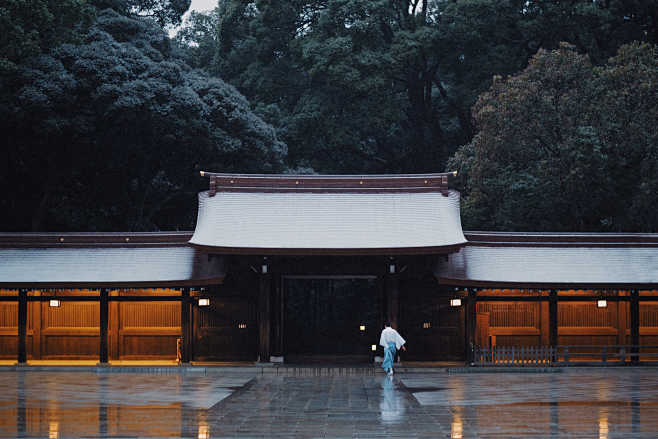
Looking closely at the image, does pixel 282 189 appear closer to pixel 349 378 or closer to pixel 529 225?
pixel 349 378

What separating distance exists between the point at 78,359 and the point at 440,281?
13294mm

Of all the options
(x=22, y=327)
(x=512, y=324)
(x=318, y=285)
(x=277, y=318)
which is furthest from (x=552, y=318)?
(x=22, y=327)

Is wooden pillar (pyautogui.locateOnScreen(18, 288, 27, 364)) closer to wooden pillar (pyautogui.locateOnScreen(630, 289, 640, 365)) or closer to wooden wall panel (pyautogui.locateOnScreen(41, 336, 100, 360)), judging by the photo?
wooden wall panel (pyautogui.locateOnScreen(41, 336, 100, 360))

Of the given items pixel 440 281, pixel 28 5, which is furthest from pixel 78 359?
pixel 28 5

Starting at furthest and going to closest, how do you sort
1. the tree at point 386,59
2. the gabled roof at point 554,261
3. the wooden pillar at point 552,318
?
the tree at point 386,59
the wooden pillar at point 552,318
the gabled roof at point 554,261

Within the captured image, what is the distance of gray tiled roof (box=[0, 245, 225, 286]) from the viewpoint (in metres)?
27.7

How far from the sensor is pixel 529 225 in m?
43.2

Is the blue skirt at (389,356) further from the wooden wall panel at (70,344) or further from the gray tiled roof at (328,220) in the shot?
the wooden wall panel at (70,344)

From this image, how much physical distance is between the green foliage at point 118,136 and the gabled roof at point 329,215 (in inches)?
568

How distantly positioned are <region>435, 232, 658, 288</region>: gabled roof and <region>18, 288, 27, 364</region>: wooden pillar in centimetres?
1453

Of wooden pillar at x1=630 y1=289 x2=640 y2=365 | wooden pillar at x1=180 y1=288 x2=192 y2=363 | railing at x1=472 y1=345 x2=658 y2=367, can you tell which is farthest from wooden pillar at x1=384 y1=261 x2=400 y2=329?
wooden pillar at x1=630 y1=289 x2=640 y2=365

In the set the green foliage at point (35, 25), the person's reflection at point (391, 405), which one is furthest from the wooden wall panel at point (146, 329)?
the green foliage at point (35, 25)

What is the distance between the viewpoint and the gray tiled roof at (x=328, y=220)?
27078 mm

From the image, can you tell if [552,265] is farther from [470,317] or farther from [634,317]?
[470,317]
